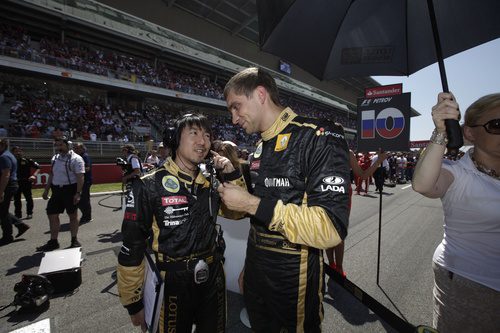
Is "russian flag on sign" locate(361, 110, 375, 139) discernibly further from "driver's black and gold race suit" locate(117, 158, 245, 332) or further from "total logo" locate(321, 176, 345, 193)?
"total logo" locate(321, 176, 345, 193)

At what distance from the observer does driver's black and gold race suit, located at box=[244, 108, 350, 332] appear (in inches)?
45.6

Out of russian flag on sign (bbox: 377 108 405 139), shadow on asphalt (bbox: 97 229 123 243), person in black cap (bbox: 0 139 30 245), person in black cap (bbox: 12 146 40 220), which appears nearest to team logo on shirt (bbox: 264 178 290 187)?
russian flag on sign (bbox: 377 108 405 139)

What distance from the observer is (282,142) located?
1470 millimetres

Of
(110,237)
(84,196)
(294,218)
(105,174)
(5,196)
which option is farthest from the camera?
(105,174)

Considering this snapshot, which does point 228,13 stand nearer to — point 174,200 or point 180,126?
point 180,126

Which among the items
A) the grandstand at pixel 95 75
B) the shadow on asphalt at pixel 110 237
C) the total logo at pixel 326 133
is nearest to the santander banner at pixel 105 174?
the grandstand at pixel 95 75

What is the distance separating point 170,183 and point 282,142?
0.98 metres

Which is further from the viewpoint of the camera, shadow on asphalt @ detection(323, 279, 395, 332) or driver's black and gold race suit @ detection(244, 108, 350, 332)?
shadow on asphalt @ detection(323, 279, 395, 332)

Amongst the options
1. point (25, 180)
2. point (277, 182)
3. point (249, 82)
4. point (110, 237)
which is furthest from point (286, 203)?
point (25, 180)

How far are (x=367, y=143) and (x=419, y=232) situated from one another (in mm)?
4099

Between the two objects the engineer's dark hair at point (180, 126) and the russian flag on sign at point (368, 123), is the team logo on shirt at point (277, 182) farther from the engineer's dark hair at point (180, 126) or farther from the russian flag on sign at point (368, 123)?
the russian flag on sign at point (368, 123)

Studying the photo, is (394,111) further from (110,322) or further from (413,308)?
(110,322)

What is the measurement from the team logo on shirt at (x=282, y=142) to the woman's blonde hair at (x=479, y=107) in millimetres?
1152

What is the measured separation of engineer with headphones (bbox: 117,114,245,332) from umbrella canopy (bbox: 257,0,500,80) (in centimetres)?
95
